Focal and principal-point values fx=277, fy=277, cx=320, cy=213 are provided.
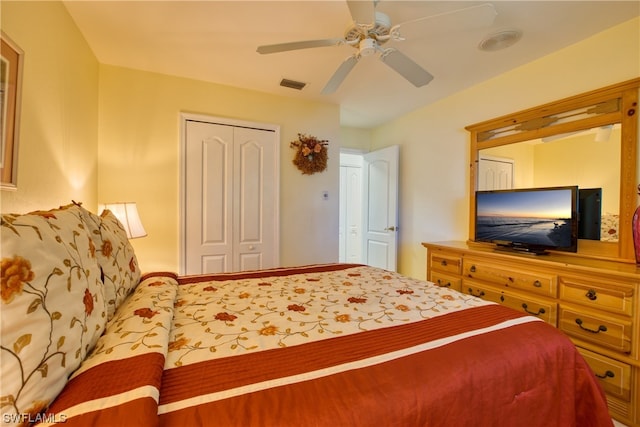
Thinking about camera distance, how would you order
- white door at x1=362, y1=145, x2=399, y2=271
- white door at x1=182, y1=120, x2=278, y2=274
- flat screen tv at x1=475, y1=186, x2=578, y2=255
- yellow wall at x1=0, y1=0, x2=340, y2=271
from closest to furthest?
yellow wall at x1=0, y1=0, x2=340, y2=271 < flat screen tv at x1=475, y1=186, x2=578, y2=255 < white door at x1=182, y1=120, x2=278, y2=274 < white door at x1=362, y1=145, x2=399, y2=271

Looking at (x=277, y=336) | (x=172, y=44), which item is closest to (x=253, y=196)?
(x=172, y=44)

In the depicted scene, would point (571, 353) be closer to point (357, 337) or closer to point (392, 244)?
point (357, 337)

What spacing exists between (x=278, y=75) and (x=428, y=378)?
107 inches

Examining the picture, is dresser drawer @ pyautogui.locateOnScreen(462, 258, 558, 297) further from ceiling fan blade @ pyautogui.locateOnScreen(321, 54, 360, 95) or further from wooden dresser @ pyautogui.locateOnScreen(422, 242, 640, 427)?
ceiling fan blade @ pyautogui.locateOnScreen(321, 54, 360, 95)

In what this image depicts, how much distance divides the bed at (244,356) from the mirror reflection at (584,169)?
53.4 inches

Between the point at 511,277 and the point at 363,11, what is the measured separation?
2071 millimetres

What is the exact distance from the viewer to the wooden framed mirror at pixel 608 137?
1.81m

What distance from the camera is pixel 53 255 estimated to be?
0.69 meters

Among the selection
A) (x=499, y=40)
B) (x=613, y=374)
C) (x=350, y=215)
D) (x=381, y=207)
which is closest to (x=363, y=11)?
(x=499, y=40)

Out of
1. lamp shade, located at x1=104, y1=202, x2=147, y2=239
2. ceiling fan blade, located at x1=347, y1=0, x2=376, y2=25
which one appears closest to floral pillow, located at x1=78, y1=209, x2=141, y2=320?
lamp shade, located at x1=104, y1=202, x2=147, y2=239

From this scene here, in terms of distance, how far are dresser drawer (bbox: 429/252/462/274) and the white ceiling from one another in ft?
5.63

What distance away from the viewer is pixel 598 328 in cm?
165

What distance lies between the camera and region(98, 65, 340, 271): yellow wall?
2.53 meters

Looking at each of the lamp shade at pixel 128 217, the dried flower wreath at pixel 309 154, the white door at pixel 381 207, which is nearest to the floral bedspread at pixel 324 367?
the lamp shade at pixel 128 217
